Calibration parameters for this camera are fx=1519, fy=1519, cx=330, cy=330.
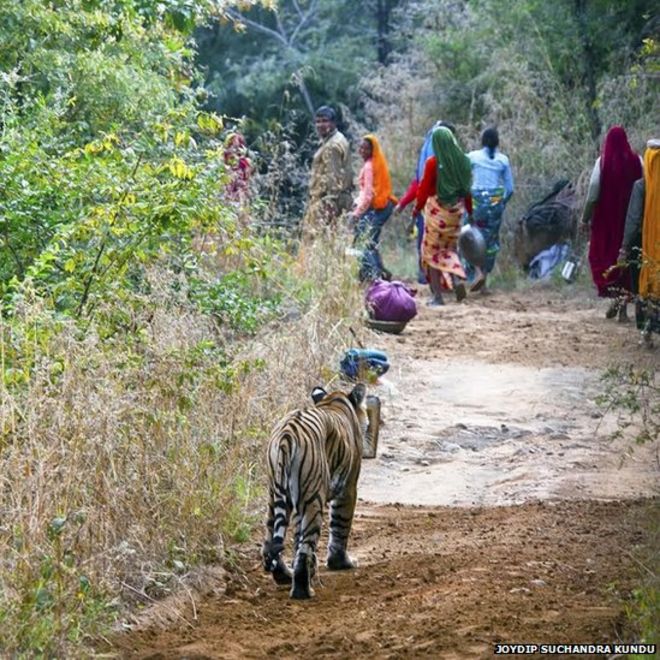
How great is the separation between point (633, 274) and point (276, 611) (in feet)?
27.7

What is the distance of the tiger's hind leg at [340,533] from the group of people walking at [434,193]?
8.32 meters

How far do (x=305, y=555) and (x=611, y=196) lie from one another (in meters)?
8.94

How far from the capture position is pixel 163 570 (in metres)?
6.73

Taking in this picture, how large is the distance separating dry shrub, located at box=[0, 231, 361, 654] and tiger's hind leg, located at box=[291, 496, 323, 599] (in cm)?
52

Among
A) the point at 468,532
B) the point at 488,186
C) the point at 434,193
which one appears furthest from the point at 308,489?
the point at 488,186

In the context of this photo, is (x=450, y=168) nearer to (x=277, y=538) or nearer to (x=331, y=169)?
(x=331, y=169)

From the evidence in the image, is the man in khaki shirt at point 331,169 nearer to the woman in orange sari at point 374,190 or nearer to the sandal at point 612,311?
the woman in orange sari at point 374,190

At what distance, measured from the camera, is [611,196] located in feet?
48.8

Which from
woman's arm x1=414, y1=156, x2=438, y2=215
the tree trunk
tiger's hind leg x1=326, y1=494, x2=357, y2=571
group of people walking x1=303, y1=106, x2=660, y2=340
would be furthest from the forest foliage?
the tree trunk

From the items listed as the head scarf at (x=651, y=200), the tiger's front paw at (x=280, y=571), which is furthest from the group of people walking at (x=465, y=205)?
the tiger's front paw at (x=280, y=571)

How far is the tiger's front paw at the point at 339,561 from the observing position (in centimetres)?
739

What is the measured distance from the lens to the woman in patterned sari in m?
16.7

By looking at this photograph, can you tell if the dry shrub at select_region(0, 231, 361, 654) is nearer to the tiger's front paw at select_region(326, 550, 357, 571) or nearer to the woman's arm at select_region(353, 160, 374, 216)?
the tiger's front paw at select_region(326, 550, 357, 571)

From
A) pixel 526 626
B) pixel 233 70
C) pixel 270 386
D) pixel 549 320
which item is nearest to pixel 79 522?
pixel 526 626
